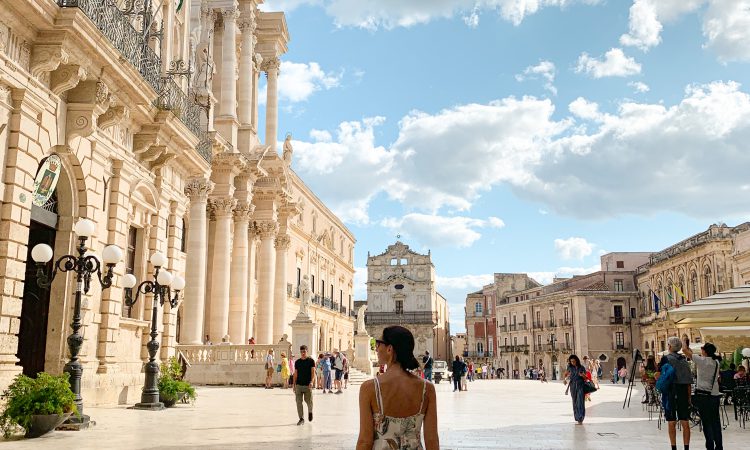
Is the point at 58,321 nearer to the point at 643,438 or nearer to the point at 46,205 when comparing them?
the point at 46,205

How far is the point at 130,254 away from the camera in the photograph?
15.6 meters

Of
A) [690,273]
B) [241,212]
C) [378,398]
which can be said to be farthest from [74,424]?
[690,273]

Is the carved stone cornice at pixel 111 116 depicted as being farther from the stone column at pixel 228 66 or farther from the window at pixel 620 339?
the window at pixel 620 339

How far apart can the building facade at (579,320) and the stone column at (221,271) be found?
4480 cm

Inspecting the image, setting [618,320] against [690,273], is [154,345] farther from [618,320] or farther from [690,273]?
[618,320]

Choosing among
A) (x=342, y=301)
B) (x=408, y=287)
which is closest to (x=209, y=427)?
(x=342, y=301)

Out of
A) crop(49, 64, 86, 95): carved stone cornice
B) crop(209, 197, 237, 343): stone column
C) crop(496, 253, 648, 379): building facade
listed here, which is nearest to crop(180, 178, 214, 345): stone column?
crop(209, 197, 237, 343): stone column

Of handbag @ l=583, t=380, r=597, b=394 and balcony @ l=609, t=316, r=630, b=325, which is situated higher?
balcony @ l=609, t=316, r=630, b=325

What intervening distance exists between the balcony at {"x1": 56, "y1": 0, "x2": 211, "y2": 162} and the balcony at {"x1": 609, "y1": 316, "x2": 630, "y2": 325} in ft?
183

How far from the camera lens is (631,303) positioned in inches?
2594

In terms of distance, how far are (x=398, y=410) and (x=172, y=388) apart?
478 inches

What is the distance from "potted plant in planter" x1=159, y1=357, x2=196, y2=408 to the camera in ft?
48.3

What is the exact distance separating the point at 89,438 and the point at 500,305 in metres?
75.0

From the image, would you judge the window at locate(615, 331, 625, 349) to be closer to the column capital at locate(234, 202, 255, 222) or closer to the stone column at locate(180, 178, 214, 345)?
the column capital at locate(234, 202, 255, 222)
